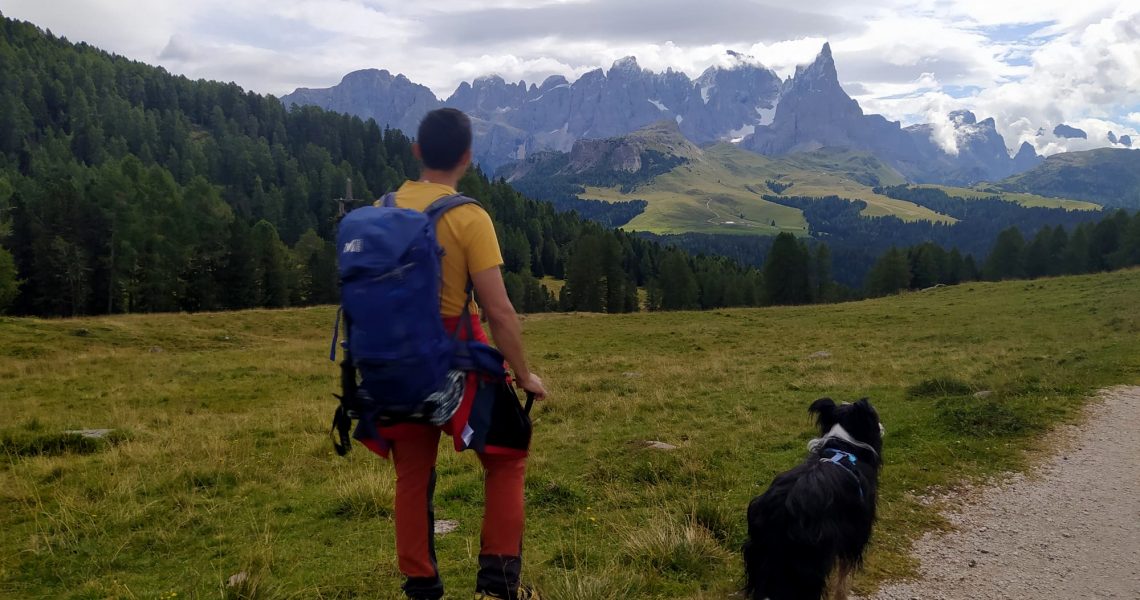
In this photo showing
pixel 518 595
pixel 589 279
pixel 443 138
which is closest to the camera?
pixel 443 138

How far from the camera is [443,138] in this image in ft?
13.4

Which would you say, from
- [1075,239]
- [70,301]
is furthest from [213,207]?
[1075,239]

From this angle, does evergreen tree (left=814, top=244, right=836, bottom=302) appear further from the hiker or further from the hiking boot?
the hiker

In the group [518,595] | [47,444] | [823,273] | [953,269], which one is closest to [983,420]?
[518,595]

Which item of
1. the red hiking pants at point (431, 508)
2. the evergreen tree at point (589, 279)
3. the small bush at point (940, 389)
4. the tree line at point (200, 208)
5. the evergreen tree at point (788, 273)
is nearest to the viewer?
the red hiking pants at point (431, 508)

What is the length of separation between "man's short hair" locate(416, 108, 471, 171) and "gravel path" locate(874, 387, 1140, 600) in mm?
5242

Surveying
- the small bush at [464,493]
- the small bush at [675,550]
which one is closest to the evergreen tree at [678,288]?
the small bush at [464,493]

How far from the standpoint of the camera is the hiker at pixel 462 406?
386cm

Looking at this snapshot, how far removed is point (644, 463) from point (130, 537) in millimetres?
6146

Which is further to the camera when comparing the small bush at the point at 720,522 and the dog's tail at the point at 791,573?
the small bush at the point at 720,522

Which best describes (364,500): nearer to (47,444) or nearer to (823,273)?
(47,444)

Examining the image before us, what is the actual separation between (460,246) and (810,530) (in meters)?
3.37

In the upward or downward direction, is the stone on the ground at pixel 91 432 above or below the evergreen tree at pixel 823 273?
below

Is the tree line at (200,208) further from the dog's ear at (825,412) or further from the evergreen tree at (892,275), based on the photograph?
the dog's ear at (825,412)
